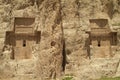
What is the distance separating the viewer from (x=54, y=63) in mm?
17781

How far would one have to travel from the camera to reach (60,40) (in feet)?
59.5

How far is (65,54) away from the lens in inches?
716

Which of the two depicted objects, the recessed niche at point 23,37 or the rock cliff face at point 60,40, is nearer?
the rock cliff face at point 60,40

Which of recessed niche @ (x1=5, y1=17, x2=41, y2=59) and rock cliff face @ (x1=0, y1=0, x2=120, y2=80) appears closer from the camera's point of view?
rock cliff face @ (x1=0, y1=0, x2=120, y2=80)

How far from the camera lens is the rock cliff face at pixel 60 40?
57.1ft

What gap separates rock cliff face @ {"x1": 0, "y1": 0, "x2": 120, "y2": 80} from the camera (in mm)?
17391

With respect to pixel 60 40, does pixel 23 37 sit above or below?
above

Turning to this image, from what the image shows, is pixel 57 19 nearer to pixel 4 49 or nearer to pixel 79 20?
pixel 79 20

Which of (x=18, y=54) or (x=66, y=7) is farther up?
(x=66, y=7)

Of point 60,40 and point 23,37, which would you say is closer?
point 60,40

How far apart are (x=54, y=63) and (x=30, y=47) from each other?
7.04 ft

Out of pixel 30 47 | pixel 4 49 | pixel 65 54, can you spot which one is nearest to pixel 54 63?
pixel 65 54

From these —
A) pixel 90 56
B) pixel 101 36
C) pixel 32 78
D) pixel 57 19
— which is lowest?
pixel 32 78

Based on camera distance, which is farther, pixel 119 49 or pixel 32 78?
pixel 119 49
